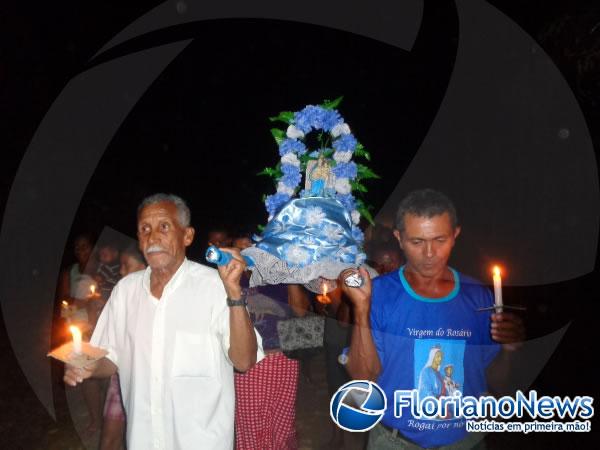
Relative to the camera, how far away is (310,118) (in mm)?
3844

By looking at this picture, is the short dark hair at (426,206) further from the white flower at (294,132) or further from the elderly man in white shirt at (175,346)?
the white flower at (294,132)

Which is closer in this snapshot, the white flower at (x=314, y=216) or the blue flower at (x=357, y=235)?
the white flower at (x=314, y=216)

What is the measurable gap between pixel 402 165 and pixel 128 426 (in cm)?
1571

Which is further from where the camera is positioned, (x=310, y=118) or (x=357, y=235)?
(x=310, y=118)

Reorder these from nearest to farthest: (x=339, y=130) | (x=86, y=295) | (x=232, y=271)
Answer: (x=232, y=271)
(x=339, y=130)
(x=86, y=295)

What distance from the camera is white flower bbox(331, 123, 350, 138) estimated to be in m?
3.80

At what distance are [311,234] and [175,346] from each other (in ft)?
3.99

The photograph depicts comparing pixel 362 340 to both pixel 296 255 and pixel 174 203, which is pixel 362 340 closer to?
pixel 296 255

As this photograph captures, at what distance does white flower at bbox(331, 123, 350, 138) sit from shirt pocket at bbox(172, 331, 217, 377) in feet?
6.28

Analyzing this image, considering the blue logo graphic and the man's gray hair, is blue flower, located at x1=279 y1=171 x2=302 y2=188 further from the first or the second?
the blue logo graphic

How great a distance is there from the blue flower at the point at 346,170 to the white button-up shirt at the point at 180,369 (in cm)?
131

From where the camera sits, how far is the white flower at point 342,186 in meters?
3.71

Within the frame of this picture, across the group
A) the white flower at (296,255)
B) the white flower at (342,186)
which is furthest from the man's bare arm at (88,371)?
the white flower at (342,186)

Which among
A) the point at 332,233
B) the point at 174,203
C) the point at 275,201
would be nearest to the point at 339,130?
the point at 275,201
